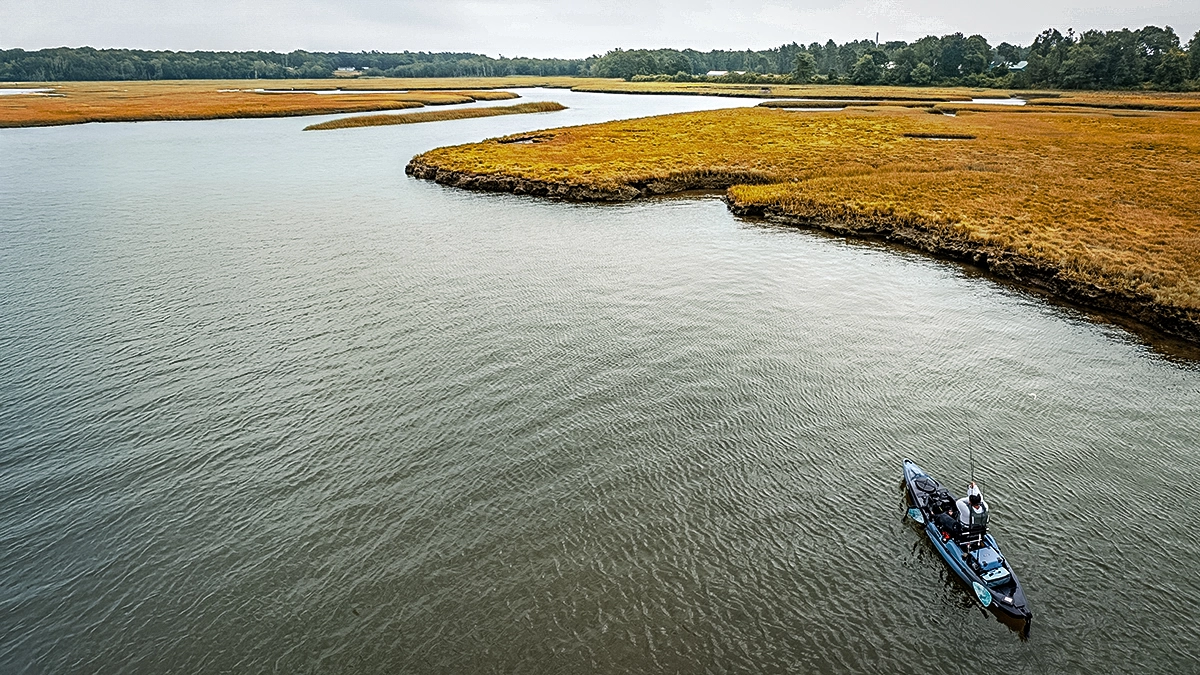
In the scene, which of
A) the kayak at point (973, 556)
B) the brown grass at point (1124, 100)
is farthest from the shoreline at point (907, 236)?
the brown grass at point (1124, 100)

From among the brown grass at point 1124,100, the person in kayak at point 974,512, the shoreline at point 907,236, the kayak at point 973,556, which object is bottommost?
the kayak at point 973,556

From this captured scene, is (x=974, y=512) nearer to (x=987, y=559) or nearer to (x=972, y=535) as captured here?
(x=972, y=535)

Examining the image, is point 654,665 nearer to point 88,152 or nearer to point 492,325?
point 492,325

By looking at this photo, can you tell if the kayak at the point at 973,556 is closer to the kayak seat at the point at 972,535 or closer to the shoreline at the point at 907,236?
the kayak seat at the point at 972,535

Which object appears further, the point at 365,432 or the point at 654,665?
the point at 365,432

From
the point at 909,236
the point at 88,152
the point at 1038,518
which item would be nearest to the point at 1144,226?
the point at 909,236

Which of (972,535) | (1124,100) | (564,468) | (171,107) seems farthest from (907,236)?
(171,107)
